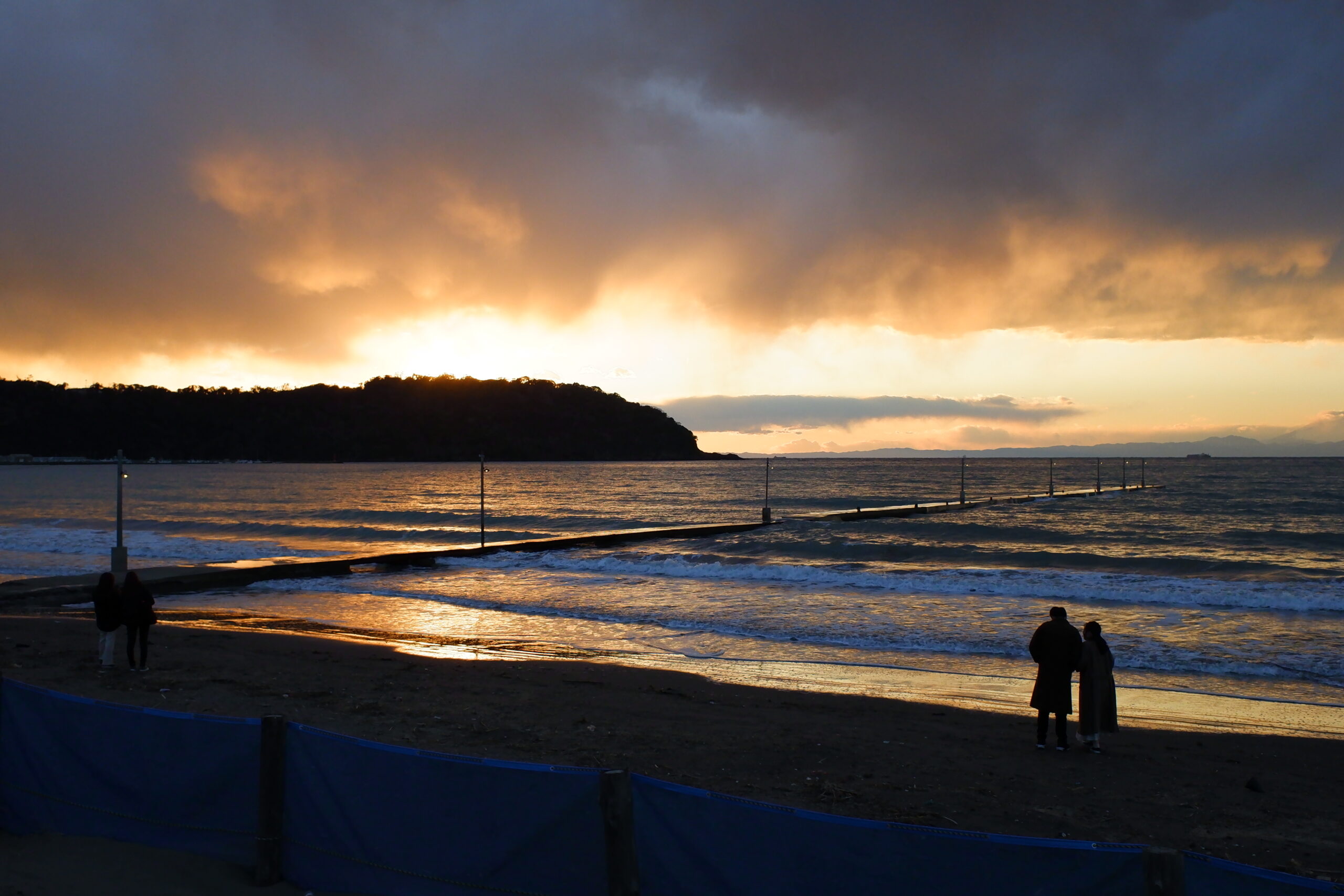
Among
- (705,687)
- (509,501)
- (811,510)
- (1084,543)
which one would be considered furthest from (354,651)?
(509,501)

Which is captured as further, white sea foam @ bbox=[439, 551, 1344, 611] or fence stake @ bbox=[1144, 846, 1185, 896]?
white sea foam @ bbox=[439, 551, 1344, 611]

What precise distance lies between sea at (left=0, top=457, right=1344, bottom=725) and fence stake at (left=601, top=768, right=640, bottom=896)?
9.91m

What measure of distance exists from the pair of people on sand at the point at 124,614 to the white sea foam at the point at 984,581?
18476 mm

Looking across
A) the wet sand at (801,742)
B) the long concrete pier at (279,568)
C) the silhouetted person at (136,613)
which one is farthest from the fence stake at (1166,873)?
the long concrete pier at (279,568)

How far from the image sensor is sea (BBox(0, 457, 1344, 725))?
1664 centimetres

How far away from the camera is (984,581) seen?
2736 cm

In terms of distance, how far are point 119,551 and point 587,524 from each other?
3675 cm

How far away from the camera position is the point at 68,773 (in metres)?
5.94

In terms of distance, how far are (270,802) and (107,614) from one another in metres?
9.08

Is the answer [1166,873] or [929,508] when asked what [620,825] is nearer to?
[1166,873]

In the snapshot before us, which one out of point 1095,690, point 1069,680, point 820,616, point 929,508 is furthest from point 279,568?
point 929,508

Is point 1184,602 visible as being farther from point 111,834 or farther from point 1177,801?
point 111,834

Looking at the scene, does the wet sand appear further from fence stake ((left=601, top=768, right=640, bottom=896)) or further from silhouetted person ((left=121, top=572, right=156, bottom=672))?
fence stake ((left=601, top=768, right=640, bottom=896))

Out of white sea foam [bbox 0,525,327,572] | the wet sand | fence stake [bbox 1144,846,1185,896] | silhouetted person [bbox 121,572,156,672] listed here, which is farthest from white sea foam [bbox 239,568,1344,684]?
fence stake [bbox 1144,846,1185,896]
